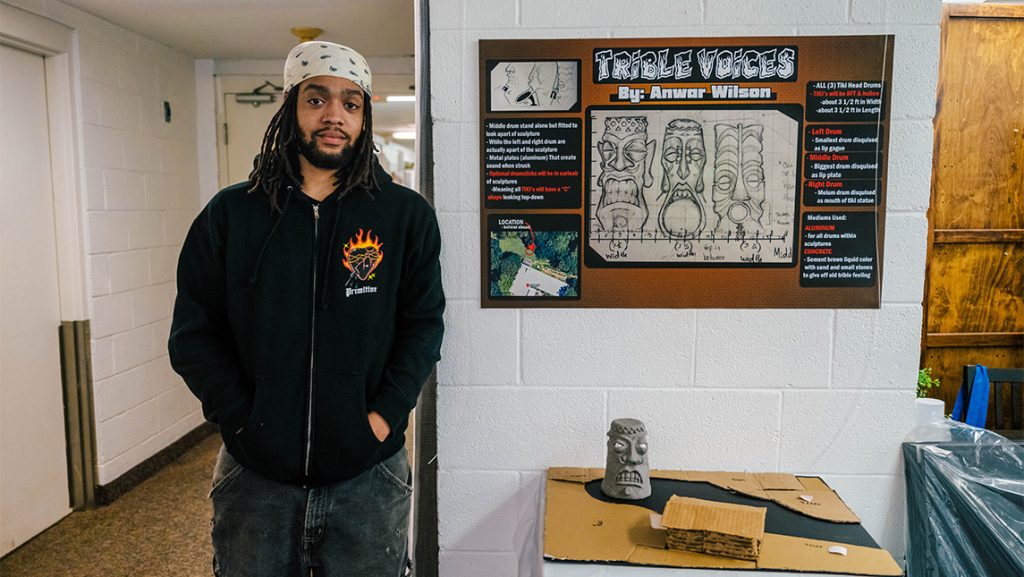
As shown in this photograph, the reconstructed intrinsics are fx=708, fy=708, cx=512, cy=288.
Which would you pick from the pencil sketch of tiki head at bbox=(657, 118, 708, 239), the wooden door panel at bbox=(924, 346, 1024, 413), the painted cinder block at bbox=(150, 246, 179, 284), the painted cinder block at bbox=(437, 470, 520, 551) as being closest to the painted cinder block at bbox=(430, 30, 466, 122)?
the pencil sketch of tiki head at bbox=(657, 118, 708, 239)

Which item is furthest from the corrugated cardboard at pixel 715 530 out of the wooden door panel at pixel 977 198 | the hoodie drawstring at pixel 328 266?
the wooden door panel at pixel 977 198

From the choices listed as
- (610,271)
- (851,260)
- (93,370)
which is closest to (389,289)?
(610,271)

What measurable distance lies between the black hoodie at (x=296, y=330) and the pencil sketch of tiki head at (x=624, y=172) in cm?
52

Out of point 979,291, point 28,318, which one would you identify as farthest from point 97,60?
point 979,291

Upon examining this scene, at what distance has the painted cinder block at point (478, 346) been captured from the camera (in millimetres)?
1792

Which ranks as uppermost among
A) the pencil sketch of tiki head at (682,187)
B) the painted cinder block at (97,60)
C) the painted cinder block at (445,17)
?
the painted cinder block at (97,60)

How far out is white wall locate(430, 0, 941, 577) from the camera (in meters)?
1.71

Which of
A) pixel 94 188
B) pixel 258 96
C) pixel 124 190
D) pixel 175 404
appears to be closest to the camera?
pixel 94 188

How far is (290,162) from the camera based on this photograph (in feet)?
5.21

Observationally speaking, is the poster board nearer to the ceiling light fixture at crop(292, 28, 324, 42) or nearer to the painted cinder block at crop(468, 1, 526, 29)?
the painted cinder block at crop(468, 1, 526, 29)

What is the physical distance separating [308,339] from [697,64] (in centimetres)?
111

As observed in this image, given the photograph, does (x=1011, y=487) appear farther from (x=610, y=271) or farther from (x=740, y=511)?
(x=610, y=271)

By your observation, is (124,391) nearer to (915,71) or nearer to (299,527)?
(299,527)

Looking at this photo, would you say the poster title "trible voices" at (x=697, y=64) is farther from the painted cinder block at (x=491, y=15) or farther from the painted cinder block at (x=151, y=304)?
the painted cinder block at (x=151, y=304)
